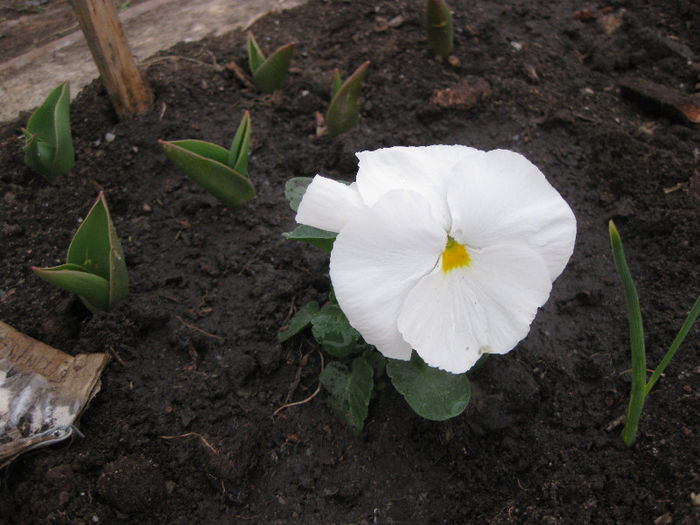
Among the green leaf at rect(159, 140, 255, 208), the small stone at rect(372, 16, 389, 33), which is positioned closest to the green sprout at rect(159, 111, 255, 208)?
the green leaf at rect(159, 140, 255, 208)

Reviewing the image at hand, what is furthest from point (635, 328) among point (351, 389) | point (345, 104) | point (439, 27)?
point (439, 27)

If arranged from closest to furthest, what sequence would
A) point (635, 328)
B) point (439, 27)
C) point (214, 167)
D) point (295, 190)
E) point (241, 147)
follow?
point (635, 328), point (295, 190), point (214, 167), point (241, 147), point (439, 27)

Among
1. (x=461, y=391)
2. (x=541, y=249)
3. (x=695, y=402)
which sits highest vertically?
(x=541, y=249)

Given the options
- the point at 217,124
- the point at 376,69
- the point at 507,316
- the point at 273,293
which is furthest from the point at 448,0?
the point at 507,316

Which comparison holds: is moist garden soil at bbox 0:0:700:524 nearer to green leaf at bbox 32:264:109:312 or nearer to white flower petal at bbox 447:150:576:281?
green leaf at bbox 32:264:109:312

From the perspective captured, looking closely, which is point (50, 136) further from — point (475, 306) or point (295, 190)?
point (475, 306)

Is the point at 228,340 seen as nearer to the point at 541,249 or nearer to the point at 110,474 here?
the point at 110,474

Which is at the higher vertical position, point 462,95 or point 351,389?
point 462,95
